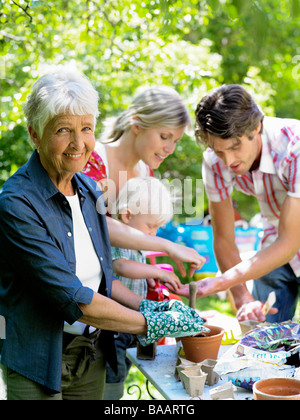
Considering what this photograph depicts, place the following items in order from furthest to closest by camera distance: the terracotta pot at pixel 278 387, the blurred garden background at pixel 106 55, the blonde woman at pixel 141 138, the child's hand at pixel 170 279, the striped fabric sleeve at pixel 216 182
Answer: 1. the blurred garden background at pixel 106 55
2. the striped fabric sleeve at pixel 216 182
3. the blonde woman at pixel 141 138
4. the child's hand at pixel 170 279
5. the terracotta pot at pixel 278 387

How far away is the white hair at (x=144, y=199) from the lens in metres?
2.54

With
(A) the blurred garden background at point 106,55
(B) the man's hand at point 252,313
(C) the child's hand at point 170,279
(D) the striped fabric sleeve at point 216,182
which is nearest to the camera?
(C) the child's hand at point 170,279

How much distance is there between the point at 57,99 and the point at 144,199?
0.90m

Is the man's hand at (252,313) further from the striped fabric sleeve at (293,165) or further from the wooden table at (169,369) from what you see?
the striped fabric sleeve at (293,165)

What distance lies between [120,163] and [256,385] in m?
1.69

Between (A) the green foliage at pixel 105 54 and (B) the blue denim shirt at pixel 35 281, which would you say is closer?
(B) the blue denim shirt at pixel 35 281

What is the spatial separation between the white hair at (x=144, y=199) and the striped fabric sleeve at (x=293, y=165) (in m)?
0.64

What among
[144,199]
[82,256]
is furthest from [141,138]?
[82,256]

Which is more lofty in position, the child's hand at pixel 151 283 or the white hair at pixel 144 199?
the white hair at pixel 144 199

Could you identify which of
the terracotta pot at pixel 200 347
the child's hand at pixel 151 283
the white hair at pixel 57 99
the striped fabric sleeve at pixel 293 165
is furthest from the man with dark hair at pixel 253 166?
the white hair at pixel 57 99

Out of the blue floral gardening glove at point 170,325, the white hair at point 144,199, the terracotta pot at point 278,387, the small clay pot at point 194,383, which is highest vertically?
the white hair at point 144,199

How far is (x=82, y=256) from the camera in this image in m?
1.94

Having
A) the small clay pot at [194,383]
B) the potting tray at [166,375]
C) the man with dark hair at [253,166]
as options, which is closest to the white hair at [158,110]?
the man with dark hair at [253,166]

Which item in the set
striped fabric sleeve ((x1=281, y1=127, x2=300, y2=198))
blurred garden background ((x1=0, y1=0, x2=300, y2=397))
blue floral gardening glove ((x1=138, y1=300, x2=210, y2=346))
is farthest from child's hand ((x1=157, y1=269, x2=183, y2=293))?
blurred garden background ((x1=0, y1=0, x2=300, y2=397))
